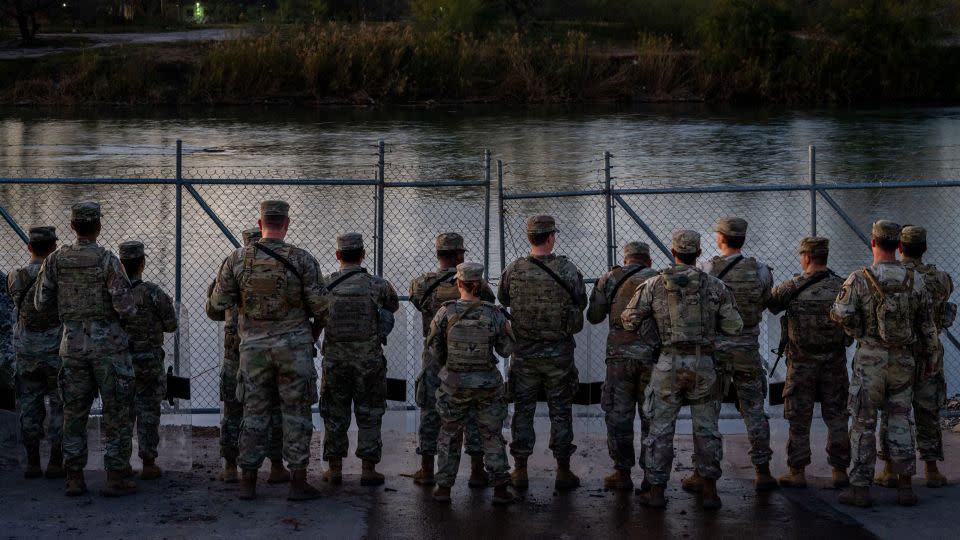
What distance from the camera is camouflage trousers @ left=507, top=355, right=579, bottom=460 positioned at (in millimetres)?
9023

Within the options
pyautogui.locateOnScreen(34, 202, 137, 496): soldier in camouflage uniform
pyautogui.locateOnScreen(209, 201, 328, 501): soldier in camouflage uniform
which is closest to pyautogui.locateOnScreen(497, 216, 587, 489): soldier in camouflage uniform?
pyautogui.locateOnScreen(209, 201, 328, 501): soldier in camouflage uniform

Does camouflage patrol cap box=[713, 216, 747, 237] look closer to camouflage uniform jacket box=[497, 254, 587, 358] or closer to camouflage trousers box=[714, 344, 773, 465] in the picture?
camouflage trousers box=[714, 344, 773, 465]

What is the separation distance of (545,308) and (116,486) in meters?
3.01

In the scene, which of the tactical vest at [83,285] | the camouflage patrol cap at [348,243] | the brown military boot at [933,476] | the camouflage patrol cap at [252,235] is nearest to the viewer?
the tactical vest at [83,285]

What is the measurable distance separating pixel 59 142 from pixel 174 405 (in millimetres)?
24525

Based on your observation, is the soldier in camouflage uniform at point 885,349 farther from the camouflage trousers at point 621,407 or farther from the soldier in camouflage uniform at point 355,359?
the soldier in camouflage uniform at point 355,359

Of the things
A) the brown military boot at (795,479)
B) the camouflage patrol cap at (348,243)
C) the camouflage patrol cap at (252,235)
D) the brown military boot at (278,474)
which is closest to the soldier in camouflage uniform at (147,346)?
the camouflage patrol cap at (252,235)

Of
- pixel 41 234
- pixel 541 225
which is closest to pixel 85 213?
pixel 41 234

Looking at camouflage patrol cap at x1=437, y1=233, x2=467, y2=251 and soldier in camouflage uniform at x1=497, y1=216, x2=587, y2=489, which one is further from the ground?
camouflage patrol cap at x1=437, y1=233, x2=467, y2=251

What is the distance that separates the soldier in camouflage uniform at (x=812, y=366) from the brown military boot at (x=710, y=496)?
756 mm

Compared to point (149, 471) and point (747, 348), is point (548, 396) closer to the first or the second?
point (747, 348)

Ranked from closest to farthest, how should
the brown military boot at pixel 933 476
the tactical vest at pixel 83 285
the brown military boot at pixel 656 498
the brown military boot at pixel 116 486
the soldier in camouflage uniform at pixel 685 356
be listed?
the soldier in camouflage uniform at pixel 685 356 < the brown military boot at pixel 656 498 < the tactical vest at pixel 83 285 < the brown military boot at pixel 116 486 < the brown military boot at pixel 933 476

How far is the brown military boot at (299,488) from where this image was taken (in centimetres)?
865

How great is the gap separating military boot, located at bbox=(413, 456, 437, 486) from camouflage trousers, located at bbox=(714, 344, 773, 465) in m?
2.04
